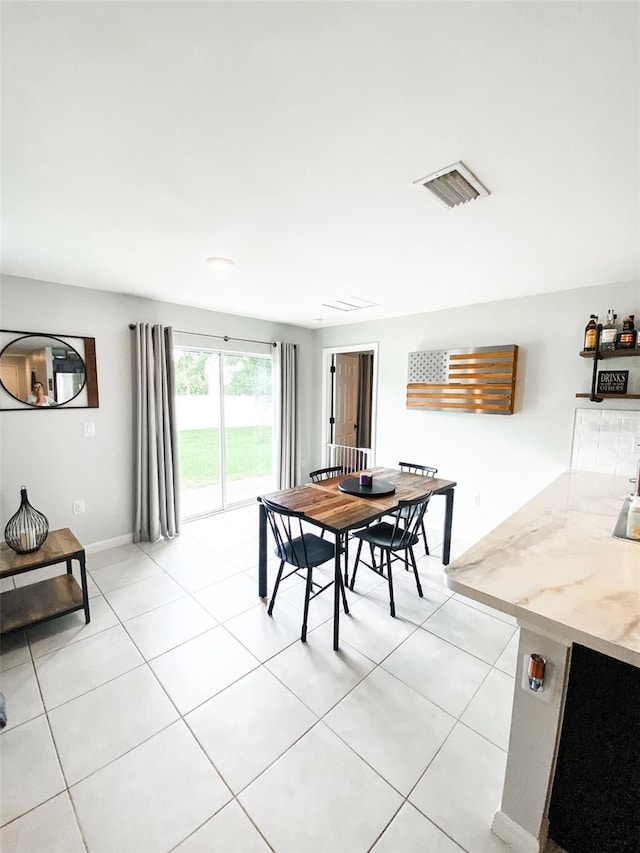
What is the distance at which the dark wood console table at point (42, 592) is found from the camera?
2.05m

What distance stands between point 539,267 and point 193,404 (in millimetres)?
3424

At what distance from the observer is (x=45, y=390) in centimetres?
286

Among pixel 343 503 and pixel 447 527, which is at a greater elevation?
pixel 343 503

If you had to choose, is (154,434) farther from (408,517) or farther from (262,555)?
(408,517)

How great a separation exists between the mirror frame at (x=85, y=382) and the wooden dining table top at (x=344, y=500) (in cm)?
189

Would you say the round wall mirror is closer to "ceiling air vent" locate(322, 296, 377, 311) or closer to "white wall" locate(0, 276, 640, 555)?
"white wall" locate(0, 276, 640, 555)

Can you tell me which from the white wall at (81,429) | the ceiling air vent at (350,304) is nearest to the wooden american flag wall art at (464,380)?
the ceiling air vent at (350,304)

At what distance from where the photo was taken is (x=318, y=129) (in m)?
1.15

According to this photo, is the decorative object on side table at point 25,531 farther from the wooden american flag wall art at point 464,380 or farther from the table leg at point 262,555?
the wooden american flag wall art at point 464,380

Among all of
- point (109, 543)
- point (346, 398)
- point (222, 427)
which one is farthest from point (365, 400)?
point (109, 543)

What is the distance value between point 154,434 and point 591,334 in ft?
12.5

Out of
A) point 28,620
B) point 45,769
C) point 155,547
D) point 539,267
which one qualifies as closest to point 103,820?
point 45,769

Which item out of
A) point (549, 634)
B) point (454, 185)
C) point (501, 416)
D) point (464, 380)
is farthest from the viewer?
point (464, 380)

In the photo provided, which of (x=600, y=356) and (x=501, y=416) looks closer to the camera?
(x=600, y=356)
